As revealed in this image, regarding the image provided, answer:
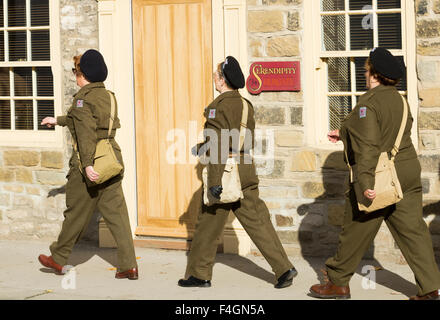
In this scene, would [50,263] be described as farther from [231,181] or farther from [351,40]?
[351,40]

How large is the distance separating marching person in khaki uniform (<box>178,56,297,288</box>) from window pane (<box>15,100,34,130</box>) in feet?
11.0

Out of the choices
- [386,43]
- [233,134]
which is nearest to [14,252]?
[233,134]

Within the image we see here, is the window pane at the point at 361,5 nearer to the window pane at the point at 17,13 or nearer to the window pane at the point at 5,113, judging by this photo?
the window pane at the point at 17,13

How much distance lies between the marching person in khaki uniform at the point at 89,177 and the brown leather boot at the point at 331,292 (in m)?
1.76

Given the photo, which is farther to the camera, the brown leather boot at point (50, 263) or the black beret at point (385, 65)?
the brown leather boot at point (50, 263)

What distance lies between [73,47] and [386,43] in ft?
11.1

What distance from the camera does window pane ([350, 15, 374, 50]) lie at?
8.74 m

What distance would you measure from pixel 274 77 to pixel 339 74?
65 centimetres

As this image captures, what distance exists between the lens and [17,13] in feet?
33.6

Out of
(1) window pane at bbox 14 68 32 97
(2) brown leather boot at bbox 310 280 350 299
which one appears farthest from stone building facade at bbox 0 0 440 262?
(1) window pane at bbox 14 68 32 97

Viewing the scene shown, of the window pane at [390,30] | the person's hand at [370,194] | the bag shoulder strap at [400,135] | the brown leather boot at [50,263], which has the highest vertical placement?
the window pane at [390,30]

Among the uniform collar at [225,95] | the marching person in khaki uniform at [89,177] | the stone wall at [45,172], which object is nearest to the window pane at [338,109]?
the uniform collar at [225,95]

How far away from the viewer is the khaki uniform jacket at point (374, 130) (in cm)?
663

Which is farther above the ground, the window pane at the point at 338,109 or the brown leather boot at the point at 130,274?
the window pane at the point at 338,109
